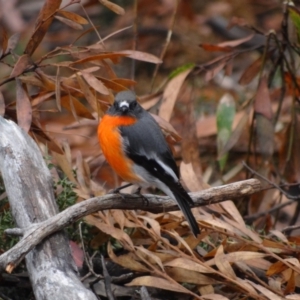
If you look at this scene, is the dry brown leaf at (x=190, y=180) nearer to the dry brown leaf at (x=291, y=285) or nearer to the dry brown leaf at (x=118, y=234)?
the dry brown leaf at (x=118, y=234)

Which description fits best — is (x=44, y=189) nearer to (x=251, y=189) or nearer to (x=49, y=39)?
(x=251, y=189)

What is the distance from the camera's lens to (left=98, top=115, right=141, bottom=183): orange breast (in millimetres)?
3711

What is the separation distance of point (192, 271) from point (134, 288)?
0.95ft

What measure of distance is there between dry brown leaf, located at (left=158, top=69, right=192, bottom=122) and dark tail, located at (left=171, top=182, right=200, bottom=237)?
155cm

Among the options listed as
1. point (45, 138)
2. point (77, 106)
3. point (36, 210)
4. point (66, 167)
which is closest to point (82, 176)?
point (66, 167)

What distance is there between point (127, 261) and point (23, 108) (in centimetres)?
98

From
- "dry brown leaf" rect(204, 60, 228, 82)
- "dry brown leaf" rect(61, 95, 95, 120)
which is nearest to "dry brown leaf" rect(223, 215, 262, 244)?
"dry brown leaf" rect(61, 95, 95, 120)

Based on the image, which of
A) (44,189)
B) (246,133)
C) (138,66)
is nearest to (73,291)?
(44,189)

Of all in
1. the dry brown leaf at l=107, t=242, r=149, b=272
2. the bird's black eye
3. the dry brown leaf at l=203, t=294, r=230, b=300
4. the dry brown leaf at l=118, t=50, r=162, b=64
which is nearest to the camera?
the dry brown leaf at l=203, t=294, r=230, b=300

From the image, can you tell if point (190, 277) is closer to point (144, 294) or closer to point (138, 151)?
point (144, 294)

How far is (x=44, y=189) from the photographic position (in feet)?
11.1

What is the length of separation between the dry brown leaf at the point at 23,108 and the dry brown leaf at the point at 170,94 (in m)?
1.24

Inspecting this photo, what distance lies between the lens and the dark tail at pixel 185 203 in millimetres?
3416

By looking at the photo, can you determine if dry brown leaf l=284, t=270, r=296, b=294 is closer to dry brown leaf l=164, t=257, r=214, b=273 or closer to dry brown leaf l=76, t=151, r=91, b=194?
dry brown leaf l=164, t=257, r=214, b=273
